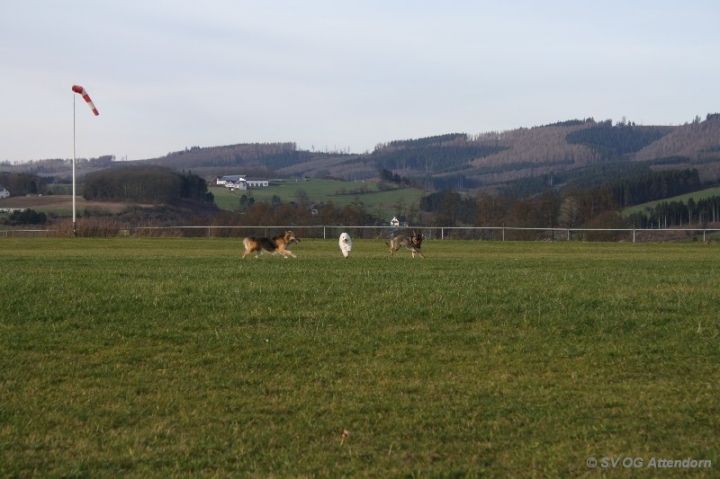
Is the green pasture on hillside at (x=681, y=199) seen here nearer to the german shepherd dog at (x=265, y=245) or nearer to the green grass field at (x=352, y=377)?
the german shepherd dog at (x=265, y=245)

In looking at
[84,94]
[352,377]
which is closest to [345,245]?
[352,377]

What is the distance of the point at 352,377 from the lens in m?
10.4

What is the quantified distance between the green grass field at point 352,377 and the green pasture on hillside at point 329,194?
8466 centimetres

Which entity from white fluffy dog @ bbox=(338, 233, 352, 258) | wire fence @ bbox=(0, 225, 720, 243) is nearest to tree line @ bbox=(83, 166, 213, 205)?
wire fence @ bbox=(0, 225, 720, 243)

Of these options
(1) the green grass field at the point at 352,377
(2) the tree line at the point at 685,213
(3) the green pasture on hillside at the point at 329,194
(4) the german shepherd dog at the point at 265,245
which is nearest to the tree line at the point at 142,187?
(3) the green pasture on hillside at the point at 329,194

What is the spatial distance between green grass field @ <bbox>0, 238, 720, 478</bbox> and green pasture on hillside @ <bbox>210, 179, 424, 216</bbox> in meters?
84.7

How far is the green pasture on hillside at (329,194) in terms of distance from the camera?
362 feet

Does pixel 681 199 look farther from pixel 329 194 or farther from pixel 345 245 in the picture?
pixel 345 245

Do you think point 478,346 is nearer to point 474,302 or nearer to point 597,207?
point 474,302

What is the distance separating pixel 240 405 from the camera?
9.34 m

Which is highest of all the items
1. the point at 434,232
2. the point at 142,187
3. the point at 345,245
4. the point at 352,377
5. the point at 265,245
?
the point at 142,187

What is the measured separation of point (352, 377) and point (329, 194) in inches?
4592

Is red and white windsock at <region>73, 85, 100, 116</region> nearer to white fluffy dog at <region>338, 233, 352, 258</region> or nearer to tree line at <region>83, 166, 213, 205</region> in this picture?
white fluffy dog at <region>338, 233, 352, 258</region>

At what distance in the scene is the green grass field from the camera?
780 cm
